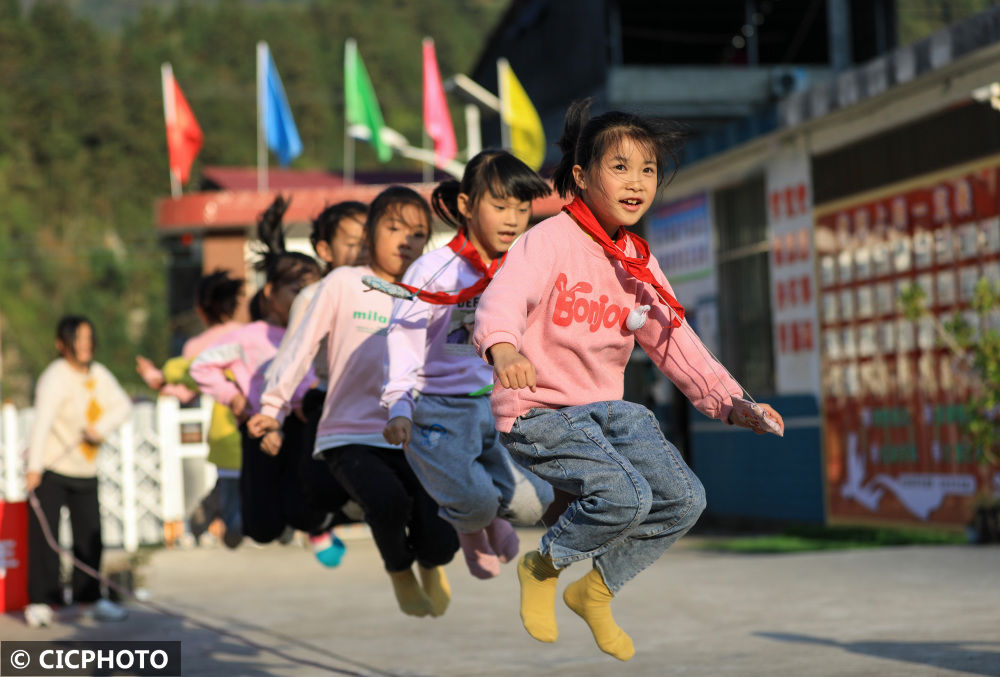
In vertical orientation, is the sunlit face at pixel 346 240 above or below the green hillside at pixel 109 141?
below

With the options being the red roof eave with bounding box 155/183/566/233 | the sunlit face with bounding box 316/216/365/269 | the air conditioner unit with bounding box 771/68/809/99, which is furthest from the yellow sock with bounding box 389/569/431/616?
the air conditioner unit with bounding box 771/68/809/99

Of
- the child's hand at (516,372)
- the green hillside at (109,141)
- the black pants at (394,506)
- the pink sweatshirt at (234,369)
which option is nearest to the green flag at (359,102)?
the pink sweatshirt at (234,369)

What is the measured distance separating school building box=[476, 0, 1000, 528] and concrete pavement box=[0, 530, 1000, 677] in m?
2.61

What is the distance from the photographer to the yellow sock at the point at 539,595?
476 cm

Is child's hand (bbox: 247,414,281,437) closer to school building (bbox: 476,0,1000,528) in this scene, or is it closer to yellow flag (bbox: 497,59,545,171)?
school building (bbox: 476,0,1000,528)

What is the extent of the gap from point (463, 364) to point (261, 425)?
975 mm

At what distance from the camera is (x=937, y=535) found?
12.7m

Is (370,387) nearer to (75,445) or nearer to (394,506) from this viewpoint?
(394,506)

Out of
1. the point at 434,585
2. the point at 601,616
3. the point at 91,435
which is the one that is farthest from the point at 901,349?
the point at 601,616

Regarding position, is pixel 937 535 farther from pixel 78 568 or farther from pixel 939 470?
pixel 78 568

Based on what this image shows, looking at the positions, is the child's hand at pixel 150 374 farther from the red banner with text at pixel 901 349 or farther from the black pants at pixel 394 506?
the red banner with text at pixel 901 349

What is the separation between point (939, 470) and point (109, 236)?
216 feet

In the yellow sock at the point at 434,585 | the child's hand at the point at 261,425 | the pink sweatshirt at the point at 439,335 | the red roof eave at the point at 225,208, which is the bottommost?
the yellow sock at the point at 434,585

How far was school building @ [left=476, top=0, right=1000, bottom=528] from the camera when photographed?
12.4 m
